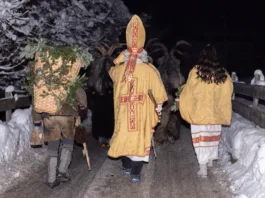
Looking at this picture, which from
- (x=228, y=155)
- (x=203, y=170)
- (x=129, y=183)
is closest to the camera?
(x=129, y=183)

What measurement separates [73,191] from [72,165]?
167 cm

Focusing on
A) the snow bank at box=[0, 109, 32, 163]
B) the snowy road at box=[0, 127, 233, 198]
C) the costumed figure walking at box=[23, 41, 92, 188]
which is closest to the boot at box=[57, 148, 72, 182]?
the costumed figure walking at box=[23, 41, 92, 188]

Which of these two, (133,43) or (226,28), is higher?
(226,28)

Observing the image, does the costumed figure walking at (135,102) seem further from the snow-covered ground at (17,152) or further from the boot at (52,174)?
the snow-covered ground at (17,152)

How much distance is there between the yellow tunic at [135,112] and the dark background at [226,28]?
22987 millimetres

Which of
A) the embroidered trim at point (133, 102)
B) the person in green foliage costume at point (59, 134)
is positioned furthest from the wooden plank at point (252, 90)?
the person in green foliage costume at point (59, 134)

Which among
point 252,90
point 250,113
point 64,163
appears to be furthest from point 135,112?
point 252,90

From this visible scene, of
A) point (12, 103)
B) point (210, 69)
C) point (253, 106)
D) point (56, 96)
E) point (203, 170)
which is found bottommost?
point (203, 170)

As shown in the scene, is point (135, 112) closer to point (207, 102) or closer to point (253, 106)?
point (207, 102)

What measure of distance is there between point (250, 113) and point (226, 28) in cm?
2690

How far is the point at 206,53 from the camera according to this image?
262 inches

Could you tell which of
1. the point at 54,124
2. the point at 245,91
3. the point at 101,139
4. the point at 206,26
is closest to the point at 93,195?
the point at 54,124

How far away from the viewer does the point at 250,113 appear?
25.2 ft

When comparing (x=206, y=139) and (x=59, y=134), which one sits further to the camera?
(x=206, y=139)
